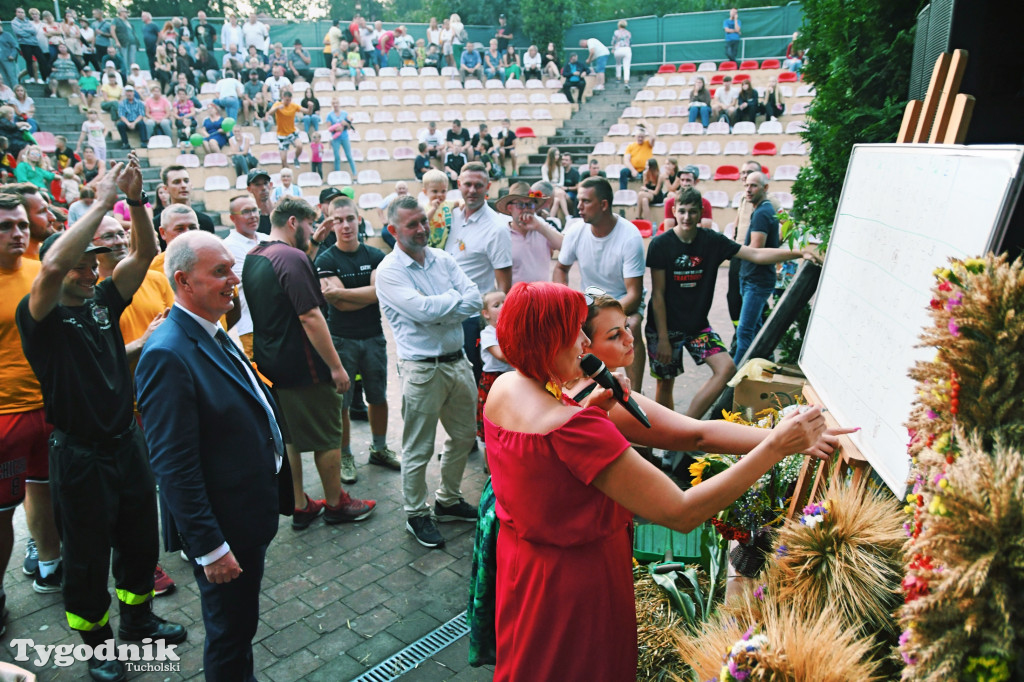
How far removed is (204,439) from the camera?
8.74 ft

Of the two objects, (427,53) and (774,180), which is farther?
(427,53)

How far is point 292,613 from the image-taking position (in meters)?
3.75

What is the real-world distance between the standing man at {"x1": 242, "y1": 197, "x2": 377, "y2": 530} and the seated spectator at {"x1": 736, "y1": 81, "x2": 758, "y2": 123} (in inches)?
591

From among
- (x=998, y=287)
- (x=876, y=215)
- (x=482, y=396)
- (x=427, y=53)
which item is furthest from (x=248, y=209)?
(x=427, y=53)

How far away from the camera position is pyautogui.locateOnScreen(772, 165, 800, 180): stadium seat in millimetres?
14549

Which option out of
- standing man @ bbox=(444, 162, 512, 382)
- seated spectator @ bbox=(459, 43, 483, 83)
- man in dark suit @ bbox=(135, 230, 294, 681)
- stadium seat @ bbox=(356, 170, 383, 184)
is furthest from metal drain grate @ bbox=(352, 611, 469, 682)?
seated spectator @ bbox=(459, 43, 483, 83)

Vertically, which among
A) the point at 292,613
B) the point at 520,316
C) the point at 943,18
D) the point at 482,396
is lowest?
the point at 292,613

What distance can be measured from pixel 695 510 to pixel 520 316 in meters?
0.72

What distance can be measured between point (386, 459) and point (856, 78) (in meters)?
4.09

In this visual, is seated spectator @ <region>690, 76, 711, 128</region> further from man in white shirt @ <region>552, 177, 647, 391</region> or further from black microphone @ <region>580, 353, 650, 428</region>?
black microphone @ <region>580, 353, 650, 428</region>

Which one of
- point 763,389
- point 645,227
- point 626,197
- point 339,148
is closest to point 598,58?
point 626,197

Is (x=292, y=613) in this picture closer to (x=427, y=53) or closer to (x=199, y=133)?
(x=199, y=133)

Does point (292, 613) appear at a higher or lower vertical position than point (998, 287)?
lower

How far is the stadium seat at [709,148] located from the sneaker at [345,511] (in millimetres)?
13596
